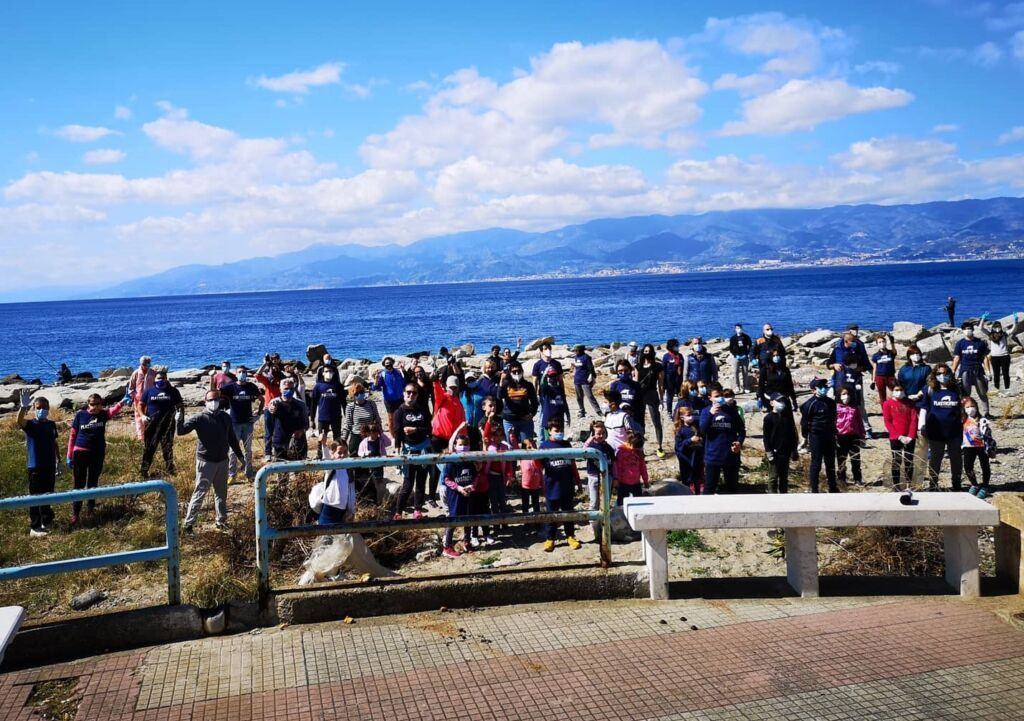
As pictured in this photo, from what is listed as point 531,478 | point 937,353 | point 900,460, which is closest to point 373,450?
point 531,478

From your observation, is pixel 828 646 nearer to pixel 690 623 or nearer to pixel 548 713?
pixel 690 623

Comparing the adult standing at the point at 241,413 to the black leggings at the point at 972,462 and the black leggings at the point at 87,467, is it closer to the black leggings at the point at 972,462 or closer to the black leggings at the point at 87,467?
the black leggings at the point at 87,467

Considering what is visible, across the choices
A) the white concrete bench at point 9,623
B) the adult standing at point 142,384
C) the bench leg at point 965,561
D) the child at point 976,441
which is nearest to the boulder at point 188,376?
the adult standing at point 142,384

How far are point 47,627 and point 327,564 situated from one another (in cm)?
201

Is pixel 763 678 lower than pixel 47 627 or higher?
lower

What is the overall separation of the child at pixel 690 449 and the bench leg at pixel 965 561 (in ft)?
14.0

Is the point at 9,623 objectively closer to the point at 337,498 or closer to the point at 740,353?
the point at 337,498

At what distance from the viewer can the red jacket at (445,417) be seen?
11000 millimetres

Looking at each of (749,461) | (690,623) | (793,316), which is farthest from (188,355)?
(690,623)

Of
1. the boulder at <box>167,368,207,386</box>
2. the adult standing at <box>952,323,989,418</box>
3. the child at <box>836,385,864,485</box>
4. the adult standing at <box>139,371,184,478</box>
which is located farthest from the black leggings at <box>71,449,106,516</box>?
the boulder at <box>167,368,207,386</box>

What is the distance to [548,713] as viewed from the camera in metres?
4.30

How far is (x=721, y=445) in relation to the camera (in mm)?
9625

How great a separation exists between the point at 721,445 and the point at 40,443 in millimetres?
8256

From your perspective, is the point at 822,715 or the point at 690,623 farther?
the point at 690,623
